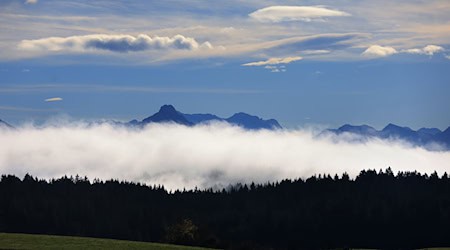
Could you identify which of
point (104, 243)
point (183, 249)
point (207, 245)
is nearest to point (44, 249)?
point (104, 243)

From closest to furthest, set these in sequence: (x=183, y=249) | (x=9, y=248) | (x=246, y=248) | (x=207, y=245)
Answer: (x=9, y=248) < (x=183, y=249) < (x=207, y=245) < (x=246, y=248)

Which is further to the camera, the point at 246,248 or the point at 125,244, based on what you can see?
the point at 246,248

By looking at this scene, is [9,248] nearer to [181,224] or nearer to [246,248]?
[181,224]

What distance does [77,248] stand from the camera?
9969cm

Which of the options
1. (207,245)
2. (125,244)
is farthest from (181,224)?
(125,244)

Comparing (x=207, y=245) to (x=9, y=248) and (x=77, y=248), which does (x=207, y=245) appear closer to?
(x=77, y=248)

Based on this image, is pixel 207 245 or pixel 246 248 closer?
pixel 207 245

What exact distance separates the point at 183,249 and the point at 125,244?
10.8 metres

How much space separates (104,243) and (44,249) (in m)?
13.6

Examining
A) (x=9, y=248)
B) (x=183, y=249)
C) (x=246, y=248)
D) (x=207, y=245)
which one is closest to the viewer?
(x=9, y=248)

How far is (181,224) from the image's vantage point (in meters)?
136

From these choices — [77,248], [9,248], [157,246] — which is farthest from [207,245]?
[9,248]

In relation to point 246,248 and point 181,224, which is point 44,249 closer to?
point 181,224

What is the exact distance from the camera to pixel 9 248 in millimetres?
94938
